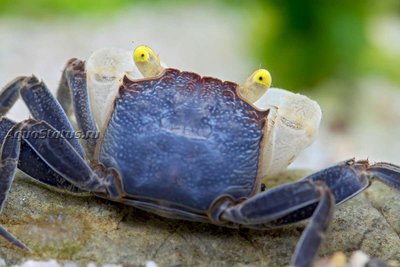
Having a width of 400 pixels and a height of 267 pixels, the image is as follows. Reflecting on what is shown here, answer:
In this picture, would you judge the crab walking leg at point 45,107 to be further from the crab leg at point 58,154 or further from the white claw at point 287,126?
the white claw at point 287,126

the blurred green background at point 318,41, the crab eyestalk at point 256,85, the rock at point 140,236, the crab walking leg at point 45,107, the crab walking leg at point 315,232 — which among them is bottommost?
the rock at point 140,236

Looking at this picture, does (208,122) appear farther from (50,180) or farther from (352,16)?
(352,16)

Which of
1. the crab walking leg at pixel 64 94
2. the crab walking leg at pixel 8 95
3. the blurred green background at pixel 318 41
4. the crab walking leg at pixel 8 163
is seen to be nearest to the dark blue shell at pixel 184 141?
the crab walking leg at pixel 8 163

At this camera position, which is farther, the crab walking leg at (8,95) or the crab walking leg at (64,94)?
the crab walking leg at (64,94)

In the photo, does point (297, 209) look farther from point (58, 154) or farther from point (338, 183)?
point (58, 154)

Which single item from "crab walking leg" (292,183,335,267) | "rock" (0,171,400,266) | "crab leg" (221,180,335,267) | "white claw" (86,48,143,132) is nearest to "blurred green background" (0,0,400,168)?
"white claw" (86,48,143,132)

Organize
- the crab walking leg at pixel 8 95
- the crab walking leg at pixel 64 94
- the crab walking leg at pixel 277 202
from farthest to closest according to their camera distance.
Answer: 1. the crab walking leg at pixel 64 94
2. the crab walking leg at pixel 8 95
3. the crab walking leg at pixel 277 202
